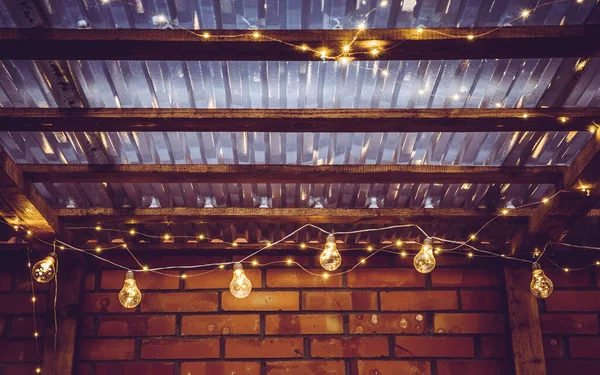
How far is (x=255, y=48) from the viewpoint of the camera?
1641mm

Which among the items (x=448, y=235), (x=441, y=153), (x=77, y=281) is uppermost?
(x=441, y=153)

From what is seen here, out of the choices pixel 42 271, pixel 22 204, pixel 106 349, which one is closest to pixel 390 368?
pixel 106 349

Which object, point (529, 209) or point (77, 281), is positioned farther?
point (77, 281)

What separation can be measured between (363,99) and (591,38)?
0.87m

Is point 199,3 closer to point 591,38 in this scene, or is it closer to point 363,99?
point 363,99

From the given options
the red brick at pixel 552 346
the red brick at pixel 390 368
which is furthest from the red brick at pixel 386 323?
the red brick at pixel 552 346

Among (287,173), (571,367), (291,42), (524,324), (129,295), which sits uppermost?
(291,42)

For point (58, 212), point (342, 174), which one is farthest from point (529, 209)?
point (58, 212)

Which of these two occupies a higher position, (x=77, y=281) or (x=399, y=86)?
(x=399, y=86)

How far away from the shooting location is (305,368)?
3.17 meters

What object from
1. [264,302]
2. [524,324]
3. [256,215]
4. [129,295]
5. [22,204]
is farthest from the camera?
[264,302]

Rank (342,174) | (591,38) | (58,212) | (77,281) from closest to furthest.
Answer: (591,38) < (342,174) < (58,212) < (77,281)

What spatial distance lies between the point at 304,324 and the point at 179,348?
2.65ft

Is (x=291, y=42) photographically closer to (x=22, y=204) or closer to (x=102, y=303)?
(x=22, y=204)
